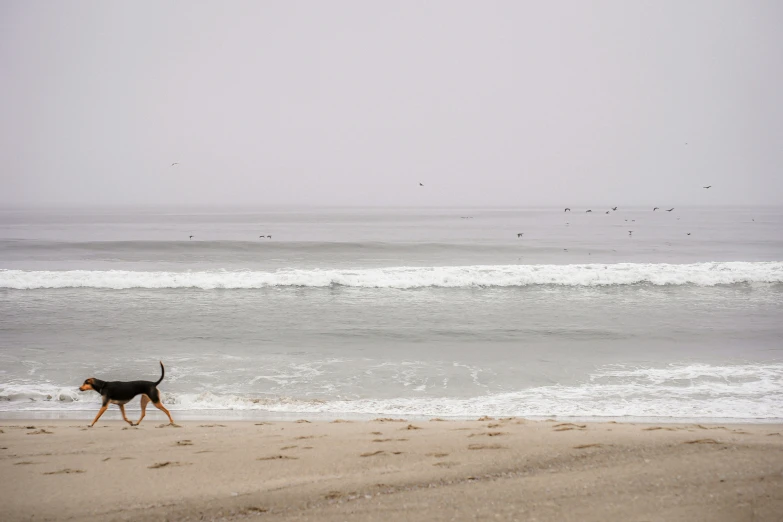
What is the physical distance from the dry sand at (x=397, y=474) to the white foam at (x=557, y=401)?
162 cm

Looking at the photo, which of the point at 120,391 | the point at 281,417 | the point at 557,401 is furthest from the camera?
the point at 557,401

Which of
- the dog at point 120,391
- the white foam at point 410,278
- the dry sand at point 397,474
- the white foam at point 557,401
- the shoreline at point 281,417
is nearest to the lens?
the dry sand at point 397,474

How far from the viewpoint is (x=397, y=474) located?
16.0 ft

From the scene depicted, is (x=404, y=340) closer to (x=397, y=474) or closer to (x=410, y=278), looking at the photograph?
(x=397, y=474)

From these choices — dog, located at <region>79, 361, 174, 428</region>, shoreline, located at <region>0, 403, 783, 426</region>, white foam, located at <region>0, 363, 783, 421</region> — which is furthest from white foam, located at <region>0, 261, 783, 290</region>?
dog, located at <region>79, 361, 174, 428</region>

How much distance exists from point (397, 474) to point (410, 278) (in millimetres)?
17806

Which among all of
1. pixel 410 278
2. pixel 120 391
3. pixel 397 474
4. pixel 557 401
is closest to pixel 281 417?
pixel 120 391

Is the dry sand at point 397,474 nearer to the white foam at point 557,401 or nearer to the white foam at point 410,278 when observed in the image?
the white foam at point 557,401

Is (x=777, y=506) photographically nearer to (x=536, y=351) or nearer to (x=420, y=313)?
(x=536, y=351)

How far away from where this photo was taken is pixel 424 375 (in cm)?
1048

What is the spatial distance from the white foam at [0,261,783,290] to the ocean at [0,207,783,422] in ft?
0.30

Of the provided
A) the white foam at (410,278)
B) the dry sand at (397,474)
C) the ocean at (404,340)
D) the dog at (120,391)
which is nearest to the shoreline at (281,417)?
the ocean at (404,340)

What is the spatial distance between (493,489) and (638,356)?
878cm

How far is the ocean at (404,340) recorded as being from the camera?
8.93 m
